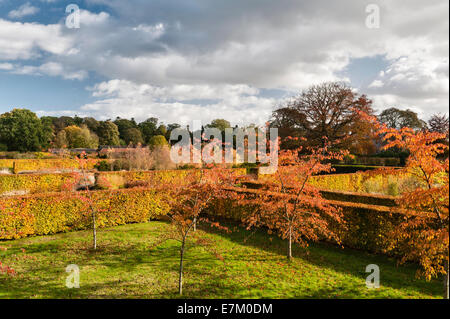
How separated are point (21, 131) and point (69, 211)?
154 ft

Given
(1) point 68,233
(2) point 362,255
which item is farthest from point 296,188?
(1) point 68,233

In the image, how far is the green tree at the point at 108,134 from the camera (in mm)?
58250

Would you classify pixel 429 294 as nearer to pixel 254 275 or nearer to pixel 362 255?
pixel 362 255

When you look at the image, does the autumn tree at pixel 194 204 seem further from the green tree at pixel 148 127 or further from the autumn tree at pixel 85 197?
the green tree at pixel 148 127

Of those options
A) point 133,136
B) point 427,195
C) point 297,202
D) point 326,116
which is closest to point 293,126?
point 326,116

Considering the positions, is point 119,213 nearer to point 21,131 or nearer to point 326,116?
point 326,116

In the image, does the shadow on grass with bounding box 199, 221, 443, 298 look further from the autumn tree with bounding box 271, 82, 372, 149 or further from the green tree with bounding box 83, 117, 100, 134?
the green tree with bounding box 83, 117, 100, 134

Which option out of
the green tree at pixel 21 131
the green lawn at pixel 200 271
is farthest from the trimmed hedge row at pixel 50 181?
the green tree at pixel 21 131

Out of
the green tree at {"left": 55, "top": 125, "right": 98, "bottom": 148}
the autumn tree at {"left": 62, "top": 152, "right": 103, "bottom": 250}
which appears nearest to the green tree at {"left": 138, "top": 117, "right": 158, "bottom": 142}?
Answer: the green tree at {"left": 55, "top": 125, "right": 98, "bottom": 148}

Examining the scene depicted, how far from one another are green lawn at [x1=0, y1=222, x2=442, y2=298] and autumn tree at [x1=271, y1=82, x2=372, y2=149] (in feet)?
87.2

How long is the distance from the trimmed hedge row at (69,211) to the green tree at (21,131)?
1812 inches

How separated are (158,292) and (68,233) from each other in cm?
570

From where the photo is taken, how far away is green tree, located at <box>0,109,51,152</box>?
1829 inches

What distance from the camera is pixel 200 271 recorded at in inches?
257
